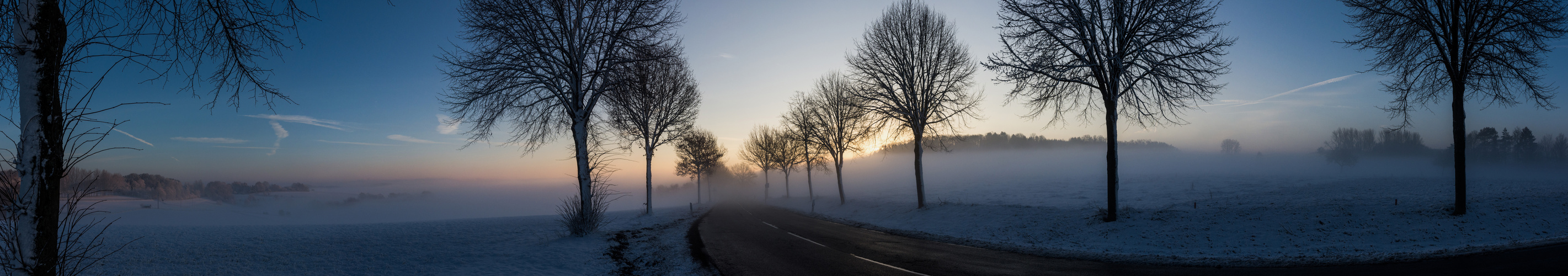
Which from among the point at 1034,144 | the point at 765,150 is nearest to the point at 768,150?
the point at 765,150

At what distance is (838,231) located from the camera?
16.5 metres

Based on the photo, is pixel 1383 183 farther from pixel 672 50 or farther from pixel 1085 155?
pixel 1085 155

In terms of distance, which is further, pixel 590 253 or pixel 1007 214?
pixel 1007 214

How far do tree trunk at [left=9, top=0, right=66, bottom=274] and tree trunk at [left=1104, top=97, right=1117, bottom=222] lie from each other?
1726cm

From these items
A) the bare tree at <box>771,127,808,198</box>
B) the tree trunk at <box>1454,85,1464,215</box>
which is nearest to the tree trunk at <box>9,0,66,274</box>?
the tree trunk at <box>1454,85,1464,215</box>

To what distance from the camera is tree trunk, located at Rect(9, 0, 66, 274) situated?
397 cm

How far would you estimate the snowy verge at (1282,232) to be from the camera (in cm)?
909

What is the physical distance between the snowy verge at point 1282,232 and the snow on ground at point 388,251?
26.8 ft

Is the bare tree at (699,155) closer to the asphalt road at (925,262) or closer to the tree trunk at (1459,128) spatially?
the asphalt road at (925,262)

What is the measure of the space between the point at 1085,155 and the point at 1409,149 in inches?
1885

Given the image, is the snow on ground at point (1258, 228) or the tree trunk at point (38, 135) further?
the snow on ground at point (1258, 228)

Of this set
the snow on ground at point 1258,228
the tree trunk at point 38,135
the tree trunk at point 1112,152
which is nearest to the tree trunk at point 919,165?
the snow on ground at point 1258,228

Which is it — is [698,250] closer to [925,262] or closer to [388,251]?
[925,262]

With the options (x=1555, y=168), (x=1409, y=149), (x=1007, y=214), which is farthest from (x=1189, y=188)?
(x=1409, y=149)
